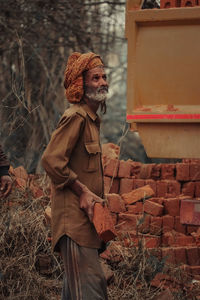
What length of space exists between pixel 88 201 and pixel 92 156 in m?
0.34

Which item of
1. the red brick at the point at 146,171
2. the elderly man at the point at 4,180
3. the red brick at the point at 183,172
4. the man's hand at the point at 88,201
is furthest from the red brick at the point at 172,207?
the man's hand at the point at 88,201

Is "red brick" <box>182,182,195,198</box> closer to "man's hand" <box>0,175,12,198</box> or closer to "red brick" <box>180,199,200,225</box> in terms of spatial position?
"red brick" <box>180,199,200,225</box>

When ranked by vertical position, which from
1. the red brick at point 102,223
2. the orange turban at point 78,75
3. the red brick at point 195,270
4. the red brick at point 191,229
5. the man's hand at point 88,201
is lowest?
the red brick at point 195,270

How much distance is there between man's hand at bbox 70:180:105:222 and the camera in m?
3.69

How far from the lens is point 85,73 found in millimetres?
3990

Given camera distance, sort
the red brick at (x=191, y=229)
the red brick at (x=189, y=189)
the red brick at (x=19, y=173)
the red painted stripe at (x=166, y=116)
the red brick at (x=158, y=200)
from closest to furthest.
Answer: the red painted stripe at (x=166, y=116), the red brick at (x=191, y=229), the red brick at (x=158, y=200), the red brick at (x=189, y=189), the red brick at (x=19, y=173)

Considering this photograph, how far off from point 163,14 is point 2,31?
6.75 metres

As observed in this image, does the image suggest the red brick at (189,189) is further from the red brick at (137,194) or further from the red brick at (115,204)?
the red brick at (115,204)

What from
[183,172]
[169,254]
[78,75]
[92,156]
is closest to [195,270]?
[169,254]

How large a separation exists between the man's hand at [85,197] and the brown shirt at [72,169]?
5cm

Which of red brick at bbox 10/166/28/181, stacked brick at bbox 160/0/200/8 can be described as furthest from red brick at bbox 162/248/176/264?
stacked brick at bbox 160/0/200/8

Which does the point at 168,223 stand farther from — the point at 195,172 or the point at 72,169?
the point at 72,169

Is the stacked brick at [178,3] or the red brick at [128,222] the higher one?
the stacked brick at [178,3]

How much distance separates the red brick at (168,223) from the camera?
612 centimetres
